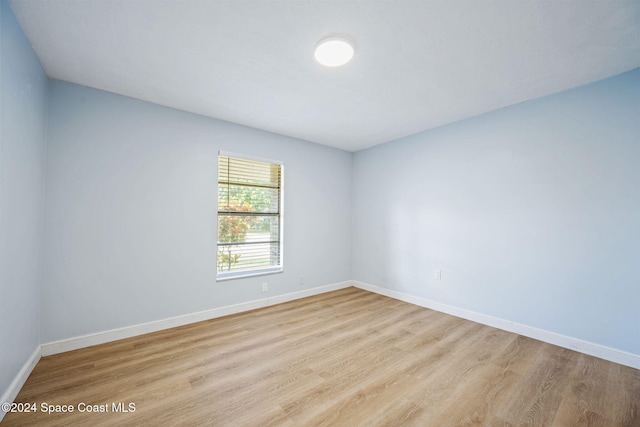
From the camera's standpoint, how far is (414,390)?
1.92 m

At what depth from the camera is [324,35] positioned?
1862mm

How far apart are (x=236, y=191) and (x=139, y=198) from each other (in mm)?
1130

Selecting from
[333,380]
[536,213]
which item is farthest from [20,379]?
[536,213]

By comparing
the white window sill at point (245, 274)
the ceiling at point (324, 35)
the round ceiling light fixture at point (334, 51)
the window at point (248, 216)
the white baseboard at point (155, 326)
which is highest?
the ceiling at point (324, 35)

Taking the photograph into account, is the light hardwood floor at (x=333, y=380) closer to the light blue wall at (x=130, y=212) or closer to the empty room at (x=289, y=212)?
the empty room at (x=289, y=212)

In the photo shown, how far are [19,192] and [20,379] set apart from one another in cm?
136

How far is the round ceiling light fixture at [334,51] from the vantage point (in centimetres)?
189

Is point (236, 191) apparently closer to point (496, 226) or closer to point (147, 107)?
point (147, 107)

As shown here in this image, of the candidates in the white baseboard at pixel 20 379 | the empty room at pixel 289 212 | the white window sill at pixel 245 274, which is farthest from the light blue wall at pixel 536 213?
the white baseboard at pixel 20 379

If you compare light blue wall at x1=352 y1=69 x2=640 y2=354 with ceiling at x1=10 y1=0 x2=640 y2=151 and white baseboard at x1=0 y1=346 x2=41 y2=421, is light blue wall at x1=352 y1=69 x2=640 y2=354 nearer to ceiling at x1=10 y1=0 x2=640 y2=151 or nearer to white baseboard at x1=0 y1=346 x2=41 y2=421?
ceiling at x1=10 y1=0 x2=640 y2=151

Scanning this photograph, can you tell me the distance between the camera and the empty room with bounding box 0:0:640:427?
171cm

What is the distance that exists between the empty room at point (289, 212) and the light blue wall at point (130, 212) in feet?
0.07

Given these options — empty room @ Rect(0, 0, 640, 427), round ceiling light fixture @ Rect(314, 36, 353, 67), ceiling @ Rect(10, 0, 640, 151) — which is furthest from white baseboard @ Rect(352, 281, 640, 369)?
round ceiling light fixture @ Rect(314, 36, 353, 67)

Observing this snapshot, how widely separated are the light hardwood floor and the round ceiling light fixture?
2.56 m
